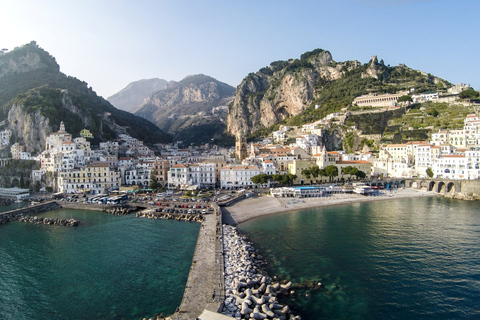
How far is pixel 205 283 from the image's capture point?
17484mm

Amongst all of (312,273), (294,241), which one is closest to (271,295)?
(312,273)

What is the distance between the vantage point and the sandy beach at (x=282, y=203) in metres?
35.6

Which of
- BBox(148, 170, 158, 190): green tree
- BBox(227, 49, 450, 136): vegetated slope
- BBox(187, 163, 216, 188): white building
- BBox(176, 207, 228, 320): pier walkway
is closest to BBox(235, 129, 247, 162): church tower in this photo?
BBox(187, 163, 216, 188): white building

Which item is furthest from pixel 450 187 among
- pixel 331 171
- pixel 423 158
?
pixel 331 171

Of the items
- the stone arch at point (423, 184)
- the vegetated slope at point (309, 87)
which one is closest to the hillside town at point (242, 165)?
the stone arch at point (423, 184)

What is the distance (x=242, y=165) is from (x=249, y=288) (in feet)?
125

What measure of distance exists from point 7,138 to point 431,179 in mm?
85249

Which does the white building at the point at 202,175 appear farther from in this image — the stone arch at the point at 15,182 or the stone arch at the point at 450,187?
the stone arch at the point at 450,187

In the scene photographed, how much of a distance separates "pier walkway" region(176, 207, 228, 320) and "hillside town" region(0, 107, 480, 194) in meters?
26.6

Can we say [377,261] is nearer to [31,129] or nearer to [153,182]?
[153,182]

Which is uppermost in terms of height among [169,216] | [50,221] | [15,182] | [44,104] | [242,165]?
[44,104]

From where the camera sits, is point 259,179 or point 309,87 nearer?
point 259,179

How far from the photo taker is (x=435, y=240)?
26328 millimetres

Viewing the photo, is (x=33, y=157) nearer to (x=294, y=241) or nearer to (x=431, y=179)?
(x=294, y=241)
